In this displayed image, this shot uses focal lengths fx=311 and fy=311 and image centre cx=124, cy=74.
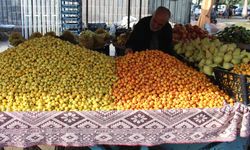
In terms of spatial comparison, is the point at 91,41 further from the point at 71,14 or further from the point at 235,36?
the point at 71,14

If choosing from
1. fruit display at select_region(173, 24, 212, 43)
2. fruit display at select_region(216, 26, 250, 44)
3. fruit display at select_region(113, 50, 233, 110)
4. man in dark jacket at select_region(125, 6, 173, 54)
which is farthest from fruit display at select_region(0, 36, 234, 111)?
fruit display at select_region(216, 26, 250, 44)

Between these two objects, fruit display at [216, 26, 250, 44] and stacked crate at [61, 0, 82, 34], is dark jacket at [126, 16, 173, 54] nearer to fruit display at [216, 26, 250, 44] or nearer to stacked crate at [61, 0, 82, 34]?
fruit display at [216, 26, 250, 44]

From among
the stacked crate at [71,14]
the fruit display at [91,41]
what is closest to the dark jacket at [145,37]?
the fruit display at [91,41]

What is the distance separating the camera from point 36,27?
33.8 feet

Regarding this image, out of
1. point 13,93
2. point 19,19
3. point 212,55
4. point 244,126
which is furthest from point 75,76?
point 19,19

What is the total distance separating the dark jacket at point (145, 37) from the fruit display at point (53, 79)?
1291 millimetres

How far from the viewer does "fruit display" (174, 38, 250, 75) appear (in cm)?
269

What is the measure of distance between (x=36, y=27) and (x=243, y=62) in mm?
8635

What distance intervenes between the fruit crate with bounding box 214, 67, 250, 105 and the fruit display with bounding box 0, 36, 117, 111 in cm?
83

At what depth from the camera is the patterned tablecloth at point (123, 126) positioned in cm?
190

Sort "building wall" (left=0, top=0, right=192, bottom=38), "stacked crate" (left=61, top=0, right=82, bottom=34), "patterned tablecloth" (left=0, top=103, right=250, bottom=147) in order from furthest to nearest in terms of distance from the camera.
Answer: "building wall" (left=0, top=0, right=192, bottom=38)
"stacked crate" (left=61, top=0, right=82, bottom=34)
"patterned tablecloth" (left=0, top=103, right=250, bottom=147)

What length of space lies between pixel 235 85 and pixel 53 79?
1252 mm

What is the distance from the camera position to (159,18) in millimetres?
3441

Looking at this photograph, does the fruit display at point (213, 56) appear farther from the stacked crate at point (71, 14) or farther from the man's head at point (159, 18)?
the stacked crate at point (71, 14)
